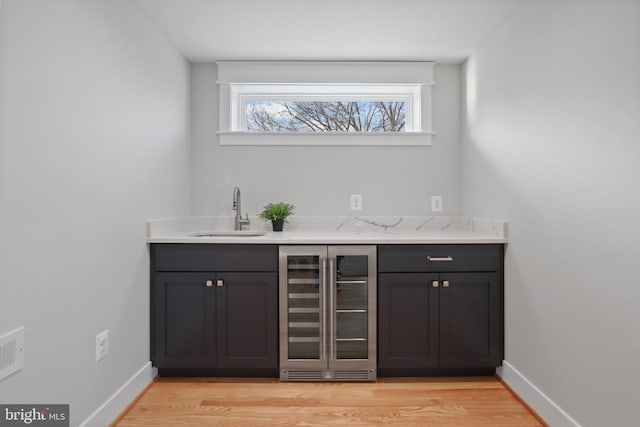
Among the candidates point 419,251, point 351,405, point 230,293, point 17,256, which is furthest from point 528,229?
point 17,256

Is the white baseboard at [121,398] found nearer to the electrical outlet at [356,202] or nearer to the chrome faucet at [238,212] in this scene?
the chrome faucet at [238,212]

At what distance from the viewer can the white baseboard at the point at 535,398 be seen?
5.68 ft

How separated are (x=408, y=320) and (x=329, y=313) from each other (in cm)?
49

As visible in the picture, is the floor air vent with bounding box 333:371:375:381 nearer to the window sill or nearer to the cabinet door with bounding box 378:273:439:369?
the cabinet door with bounding box 378:273:439:369

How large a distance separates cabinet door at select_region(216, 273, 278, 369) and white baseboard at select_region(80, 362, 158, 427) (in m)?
0.43

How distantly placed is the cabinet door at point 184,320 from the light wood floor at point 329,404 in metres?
0.18

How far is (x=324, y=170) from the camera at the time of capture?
2896 mm

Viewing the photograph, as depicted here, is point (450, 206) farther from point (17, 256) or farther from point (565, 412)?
point (17, 256)

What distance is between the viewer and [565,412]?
172cm

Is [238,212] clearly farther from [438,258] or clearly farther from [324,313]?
[438,258]

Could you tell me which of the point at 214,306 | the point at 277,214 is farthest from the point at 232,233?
the point at 214,306

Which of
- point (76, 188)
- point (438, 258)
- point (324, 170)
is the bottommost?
point (438, 258)

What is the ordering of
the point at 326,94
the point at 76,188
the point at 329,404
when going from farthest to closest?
the point at 326,94 < the point at 329,404 < the point at 76,188

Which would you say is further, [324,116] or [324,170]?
[324,116]
